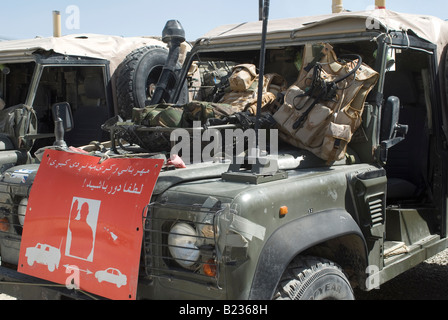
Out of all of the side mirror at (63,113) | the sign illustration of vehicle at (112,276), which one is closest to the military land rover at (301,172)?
the sign illustration of vehicle at (112,276)

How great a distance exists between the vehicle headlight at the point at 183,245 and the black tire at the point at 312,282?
1.53ft

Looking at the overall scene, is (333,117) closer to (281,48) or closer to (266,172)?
(266,172)

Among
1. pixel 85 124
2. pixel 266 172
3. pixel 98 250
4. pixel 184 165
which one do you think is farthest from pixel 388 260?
pixel 85 124

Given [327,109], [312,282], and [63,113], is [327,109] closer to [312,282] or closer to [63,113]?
[312,282]

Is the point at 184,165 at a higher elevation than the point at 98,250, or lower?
higher

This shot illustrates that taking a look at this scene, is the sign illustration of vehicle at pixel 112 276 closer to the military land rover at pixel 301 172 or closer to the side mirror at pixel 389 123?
the military land rover at pixel 301 172

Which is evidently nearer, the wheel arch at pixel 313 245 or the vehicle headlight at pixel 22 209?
the wheel arch at pixel 313 245

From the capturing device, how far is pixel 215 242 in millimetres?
2389

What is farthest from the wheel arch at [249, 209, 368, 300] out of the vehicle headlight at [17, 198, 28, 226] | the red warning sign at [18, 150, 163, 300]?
the vehicle headlight at [17, 198, 28, 226]

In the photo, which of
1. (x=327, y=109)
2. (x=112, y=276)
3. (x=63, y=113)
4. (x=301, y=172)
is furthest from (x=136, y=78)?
(x=112, y=276)

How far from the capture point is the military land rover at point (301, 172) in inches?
99.1

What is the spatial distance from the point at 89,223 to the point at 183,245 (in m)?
Answer: 0.54

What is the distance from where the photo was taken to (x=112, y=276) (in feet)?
8.70

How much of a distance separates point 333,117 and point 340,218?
70 centimetres
